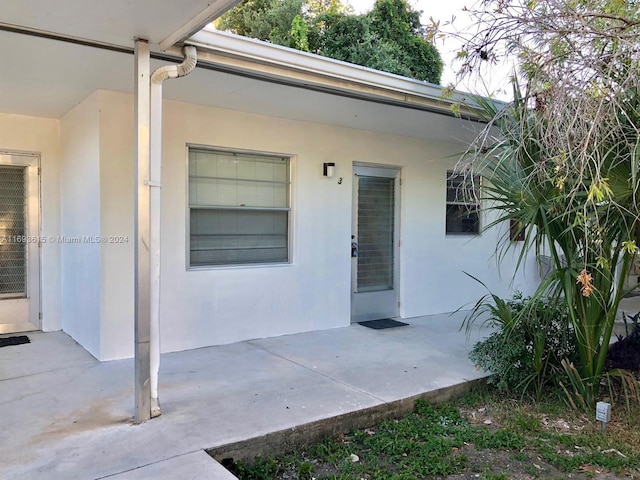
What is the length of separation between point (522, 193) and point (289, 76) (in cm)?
214

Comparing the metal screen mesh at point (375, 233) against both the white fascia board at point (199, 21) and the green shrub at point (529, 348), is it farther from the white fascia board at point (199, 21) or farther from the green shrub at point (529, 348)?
the white fascia board at point (199, 21)

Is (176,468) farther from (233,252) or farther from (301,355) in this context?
(233,252)

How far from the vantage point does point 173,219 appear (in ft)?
17.1

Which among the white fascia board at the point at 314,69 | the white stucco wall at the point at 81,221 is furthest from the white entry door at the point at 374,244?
the white stucco wall at the point at 81,221

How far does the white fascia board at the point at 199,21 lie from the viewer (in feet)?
9.45

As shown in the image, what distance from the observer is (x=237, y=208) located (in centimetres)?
566

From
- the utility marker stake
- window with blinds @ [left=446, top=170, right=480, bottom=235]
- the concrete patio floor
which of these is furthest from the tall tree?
window with blinds @ [left=446, top=170, right=480, bottom=235]

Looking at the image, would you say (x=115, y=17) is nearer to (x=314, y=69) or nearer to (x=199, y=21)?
(x=199, y=21)

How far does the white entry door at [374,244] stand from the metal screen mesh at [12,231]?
13.3 ft

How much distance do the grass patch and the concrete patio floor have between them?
22cm

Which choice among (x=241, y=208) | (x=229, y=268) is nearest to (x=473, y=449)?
(x=229, y=268)

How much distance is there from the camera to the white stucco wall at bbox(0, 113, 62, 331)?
5.91 m

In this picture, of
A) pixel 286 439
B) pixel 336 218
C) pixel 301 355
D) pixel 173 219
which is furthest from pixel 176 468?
pixel 336 218

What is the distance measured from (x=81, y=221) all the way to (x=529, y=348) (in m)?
4.64
